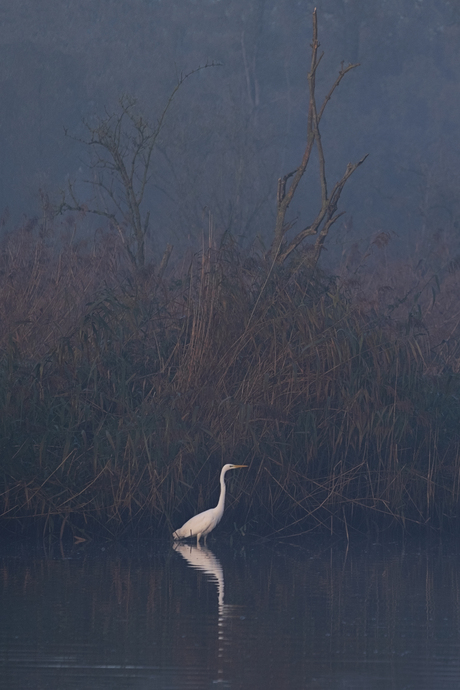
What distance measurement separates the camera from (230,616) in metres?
6.43

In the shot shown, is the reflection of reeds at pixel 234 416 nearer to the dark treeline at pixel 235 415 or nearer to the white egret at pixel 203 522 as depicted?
the dark treeline at pixel 235 415

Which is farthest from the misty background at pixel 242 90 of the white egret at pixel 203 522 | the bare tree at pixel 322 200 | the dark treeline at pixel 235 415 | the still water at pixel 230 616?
the still water at pixel 230 616

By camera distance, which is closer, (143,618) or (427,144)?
(143,618)

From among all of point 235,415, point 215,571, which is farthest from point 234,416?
point 215,571

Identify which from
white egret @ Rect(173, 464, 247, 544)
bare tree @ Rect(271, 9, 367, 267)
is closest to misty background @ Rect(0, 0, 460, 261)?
bare tree @ Rect(271, 9, 367, 267)

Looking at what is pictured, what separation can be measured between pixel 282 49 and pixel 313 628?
40.4 meters

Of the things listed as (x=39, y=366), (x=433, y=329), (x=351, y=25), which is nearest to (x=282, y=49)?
(x=351, y=25)

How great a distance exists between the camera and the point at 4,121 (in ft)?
128

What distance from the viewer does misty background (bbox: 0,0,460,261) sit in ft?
112

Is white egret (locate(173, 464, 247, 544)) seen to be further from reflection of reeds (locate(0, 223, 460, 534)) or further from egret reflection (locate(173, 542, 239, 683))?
reflection of reeds (locate(0, 223, 460, 534))

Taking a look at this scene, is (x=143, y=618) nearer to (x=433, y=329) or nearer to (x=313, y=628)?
Result: (x=313, y=628)

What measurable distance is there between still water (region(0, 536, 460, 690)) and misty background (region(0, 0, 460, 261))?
75.6ft

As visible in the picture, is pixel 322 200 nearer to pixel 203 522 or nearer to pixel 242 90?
pixel 203 522

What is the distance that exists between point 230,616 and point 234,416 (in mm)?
2682
